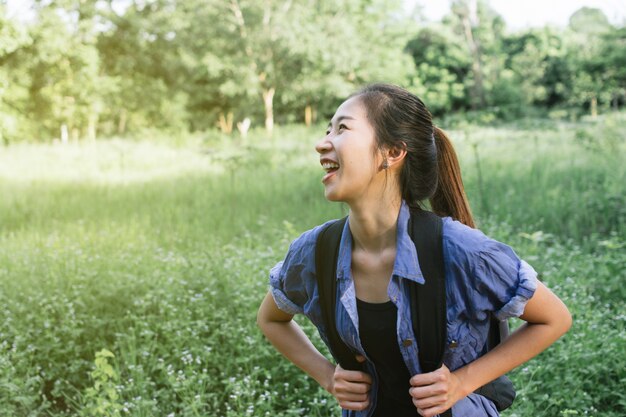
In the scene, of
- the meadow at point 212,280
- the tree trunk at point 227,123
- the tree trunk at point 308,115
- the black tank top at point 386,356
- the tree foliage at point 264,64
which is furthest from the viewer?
the tree trunk at point 227,123

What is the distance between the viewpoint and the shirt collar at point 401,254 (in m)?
1.81

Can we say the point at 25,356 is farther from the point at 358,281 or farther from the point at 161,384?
the point at 358,281

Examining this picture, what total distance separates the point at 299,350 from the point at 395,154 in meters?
0.67

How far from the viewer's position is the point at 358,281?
196cm

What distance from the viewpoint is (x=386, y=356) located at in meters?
1.89

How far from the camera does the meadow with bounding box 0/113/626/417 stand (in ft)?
12.2

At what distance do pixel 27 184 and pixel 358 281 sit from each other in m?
11.6

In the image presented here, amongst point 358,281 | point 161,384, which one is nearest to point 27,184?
point 161,384

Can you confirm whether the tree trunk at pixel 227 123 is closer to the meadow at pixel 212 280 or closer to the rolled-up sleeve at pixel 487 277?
the meadow at pixel 212 280

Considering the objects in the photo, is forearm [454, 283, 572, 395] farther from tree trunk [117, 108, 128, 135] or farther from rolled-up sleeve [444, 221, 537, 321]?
tree trunk [117, 108, 128, 135]

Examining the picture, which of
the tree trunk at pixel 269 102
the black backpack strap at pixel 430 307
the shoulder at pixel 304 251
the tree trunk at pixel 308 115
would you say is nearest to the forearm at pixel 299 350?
the shoulder at pixel 304 251

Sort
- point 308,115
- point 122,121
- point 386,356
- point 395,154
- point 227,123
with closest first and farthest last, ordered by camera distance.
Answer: point 386,356 → point 395,154 → point 308,115 → point 122,121 → point 227,123

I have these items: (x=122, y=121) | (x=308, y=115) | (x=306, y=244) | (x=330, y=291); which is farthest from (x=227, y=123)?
(x=330, y=291)

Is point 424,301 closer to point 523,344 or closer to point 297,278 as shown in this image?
point 523,344
